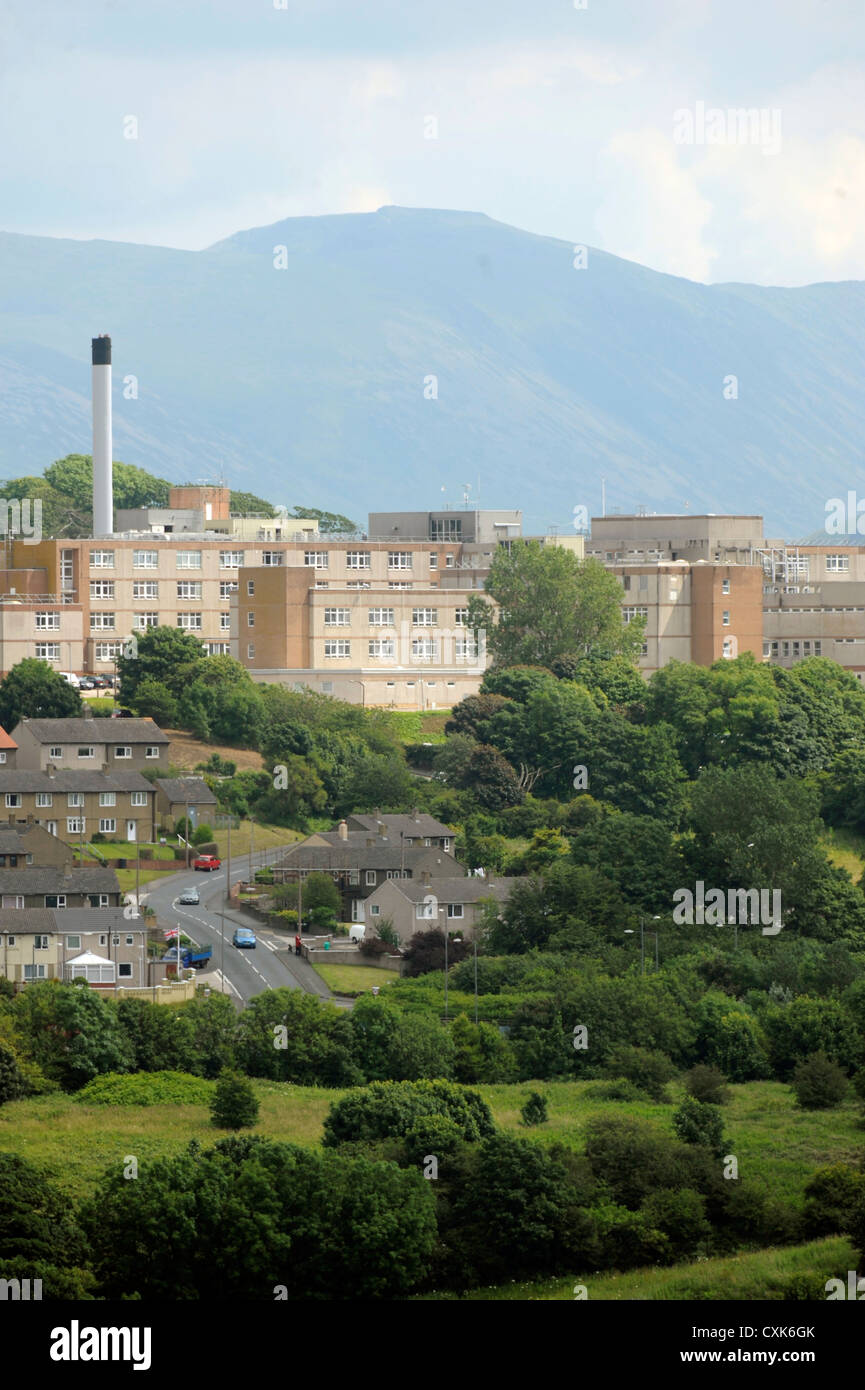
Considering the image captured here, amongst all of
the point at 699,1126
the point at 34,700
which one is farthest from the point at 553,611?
the point at 699,1126

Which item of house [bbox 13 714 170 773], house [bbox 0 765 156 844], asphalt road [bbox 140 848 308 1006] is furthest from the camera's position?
house [bbox 13 714 170 773]

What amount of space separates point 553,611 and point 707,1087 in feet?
174

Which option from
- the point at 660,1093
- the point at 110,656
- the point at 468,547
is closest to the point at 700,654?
the point at 468,547

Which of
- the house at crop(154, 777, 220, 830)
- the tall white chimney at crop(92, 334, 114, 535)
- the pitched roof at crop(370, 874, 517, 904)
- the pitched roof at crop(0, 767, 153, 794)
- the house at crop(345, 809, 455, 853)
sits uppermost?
the tall white chimney at crop(92, 334, 114, 535)

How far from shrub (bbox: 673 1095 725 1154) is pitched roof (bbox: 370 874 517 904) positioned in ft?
77.1

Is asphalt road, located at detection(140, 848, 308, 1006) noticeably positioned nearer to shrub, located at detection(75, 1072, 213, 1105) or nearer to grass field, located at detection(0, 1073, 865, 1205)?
shrub, located at detection(75, 1072, 213, 1105)

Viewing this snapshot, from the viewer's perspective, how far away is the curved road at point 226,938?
7431 centimetres

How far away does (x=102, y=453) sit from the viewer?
443 feet

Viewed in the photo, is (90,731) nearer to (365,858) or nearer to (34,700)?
(34,700)

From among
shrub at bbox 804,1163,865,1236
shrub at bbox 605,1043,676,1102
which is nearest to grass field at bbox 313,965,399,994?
shrub at bbox 605,1043,676,1102

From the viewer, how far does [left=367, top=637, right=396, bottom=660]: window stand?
4660 inches

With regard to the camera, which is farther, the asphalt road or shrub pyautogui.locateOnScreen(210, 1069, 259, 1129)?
the asphalt road
